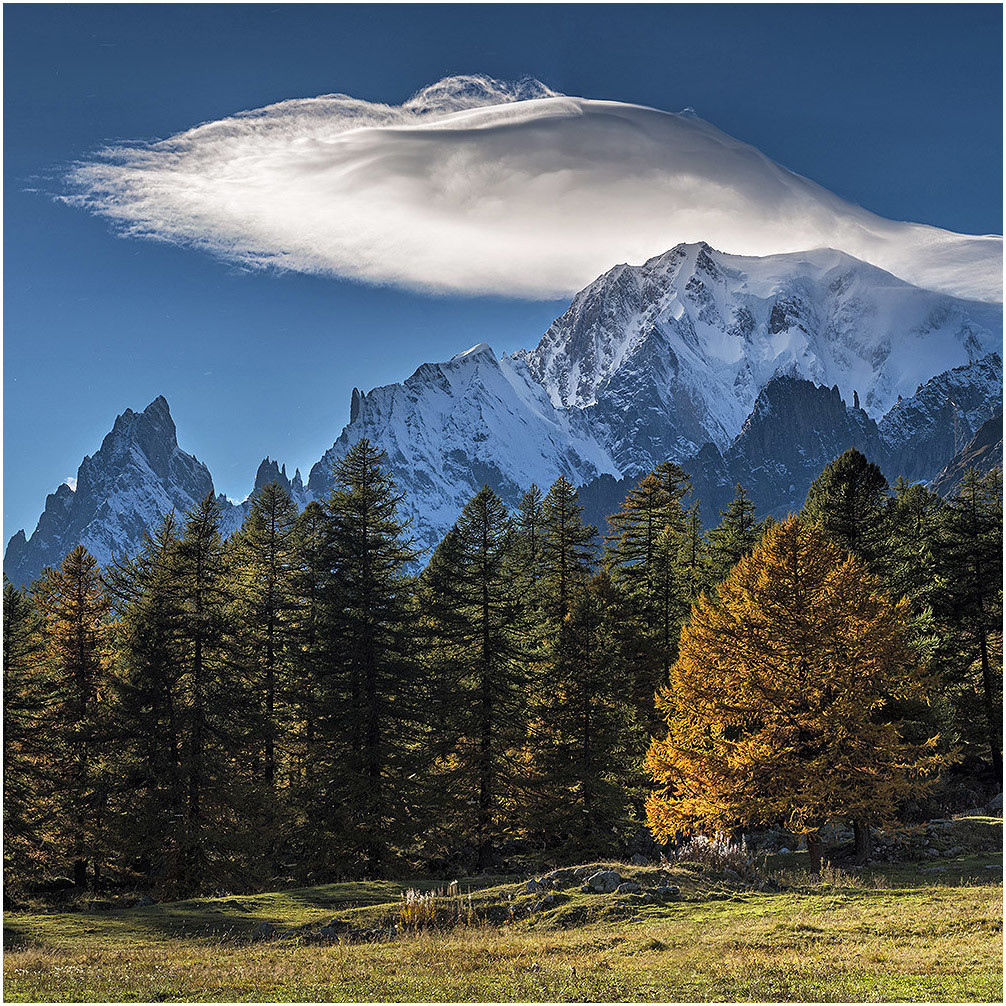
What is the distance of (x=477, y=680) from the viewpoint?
33094mm

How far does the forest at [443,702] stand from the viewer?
75.5ft

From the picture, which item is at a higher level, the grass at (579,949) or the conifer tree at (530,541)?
the conifer tree at (530,541)

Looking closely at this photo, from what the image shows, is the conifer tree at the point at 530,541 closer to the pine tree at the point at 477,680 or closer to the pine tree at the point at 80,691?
the pine tree at the point at 477,680

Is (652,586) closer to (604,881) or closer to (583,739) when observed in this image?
(583,739)

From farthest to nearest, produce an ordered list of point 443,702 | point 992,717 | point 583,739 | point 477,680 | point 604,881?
point 992,717 → point 583,739 → point 477,680 → point 443,702 → point 604,881

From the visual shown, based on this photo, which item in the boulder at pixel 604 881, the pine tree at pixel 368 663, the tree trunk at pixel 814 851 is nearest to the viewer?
the boulder at pixel 604 881

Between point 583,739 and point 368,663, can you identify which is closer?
point 368,663

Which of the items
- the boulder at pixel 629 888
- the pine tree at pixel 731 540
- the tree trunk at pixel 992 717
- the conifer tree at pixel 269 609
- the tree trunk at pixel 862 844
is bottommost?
the tree trunk at pixel 862 844

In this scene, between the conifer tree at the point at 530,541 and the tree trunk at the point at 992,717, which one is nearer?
the tree trunk at the point at 992,717

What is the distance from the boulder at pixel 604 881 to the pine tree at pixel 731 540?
73.9 ft

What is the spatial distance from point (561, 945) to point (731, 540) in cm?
3063

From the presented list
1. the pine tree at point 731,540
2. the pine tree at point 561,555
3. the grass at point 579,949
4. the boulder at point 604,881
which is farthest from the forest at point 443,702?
the grass at point 579,949

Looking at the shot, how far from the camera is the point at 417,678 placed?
1261 inches

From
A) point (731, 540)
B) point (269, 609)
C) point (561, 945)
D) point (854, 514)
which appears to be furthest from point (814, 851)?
point (731, 540)
